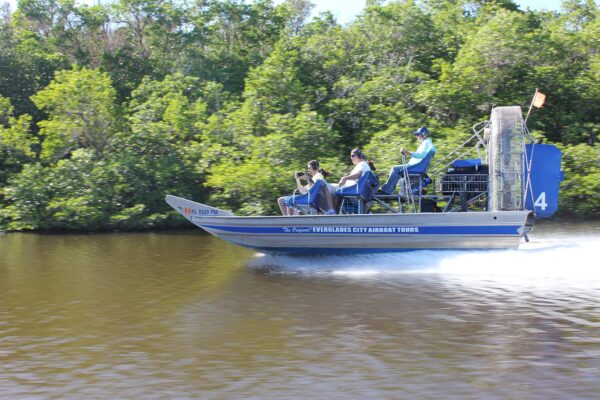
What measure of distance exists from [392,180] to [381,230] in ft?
3.19

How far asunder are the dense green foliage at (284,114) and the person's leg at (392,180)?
5.27m

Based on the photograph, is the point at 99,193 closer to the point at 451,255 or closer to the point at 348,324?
the point at 451,255

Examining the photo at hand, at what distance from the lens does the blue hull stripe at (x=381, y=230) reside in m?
10.4

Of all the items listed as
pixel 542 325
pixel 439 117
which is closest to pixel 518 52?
pixel 439 117

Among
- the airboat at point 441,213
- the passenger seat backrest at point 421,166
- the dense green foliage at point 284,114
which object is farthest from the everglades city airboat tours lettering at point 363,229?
the dense green foliage at point 284,114

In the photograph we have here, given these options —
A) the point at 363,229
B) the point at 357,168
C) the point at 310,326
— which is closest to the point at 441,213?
the point at 363,229

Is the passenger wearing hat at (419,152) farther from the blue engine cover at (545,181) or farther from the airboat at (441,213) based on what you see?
the blue engine cover at (545,181)

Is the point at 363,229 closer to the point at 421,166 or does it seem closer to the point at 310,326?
the point at 421,166

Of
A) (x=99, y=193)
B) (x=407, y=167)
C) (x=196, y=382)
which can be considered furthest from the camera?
(x=99, y=193)

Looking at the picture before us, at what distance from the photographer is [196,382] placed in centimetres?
593

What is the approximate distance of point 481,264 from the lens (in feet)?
34.0

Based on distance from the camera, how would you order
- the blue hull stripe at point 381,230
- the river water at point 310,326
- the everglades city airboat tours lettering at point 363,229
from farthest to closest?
1. the everglades city airboat tours lettering at point 363,229
2. the blue hull stripe at point 381,230
3. the river water at point 310,326

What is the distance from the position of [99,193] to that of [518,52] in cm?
1256

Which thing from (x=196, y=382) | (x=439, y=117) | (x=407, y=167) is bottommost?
(x=196, y=382)
